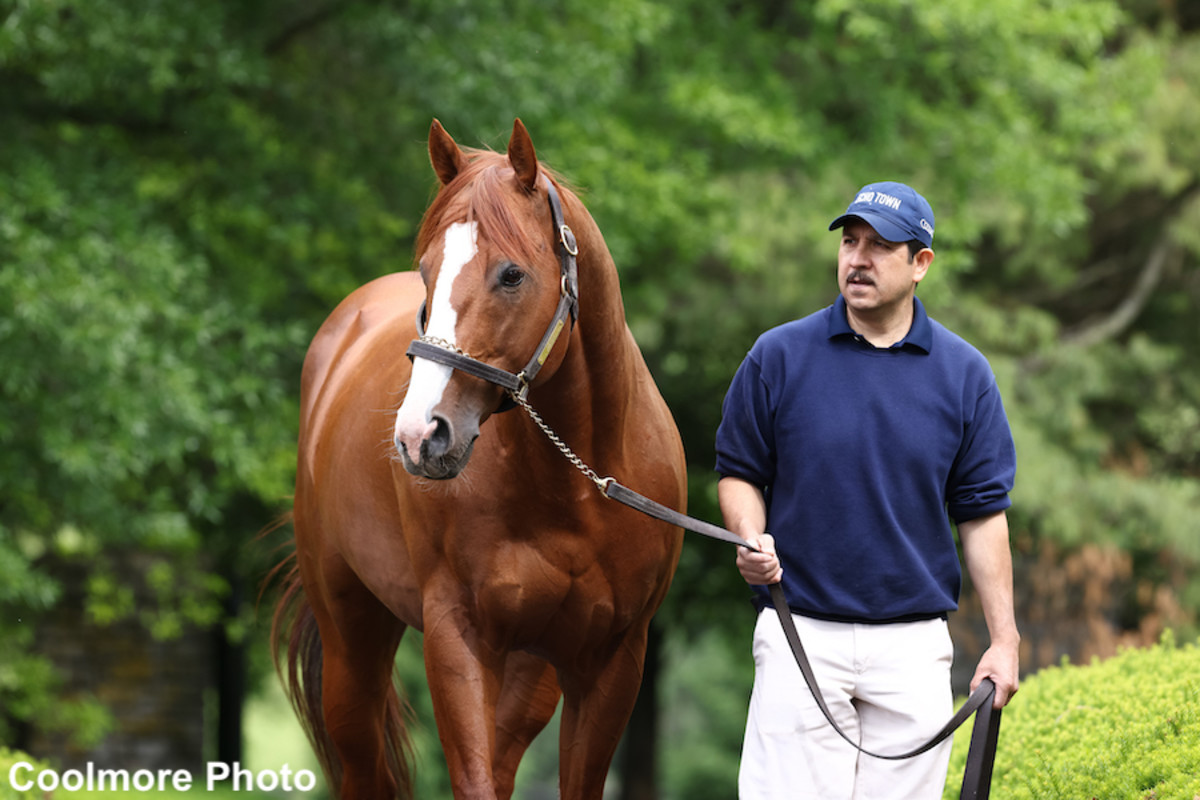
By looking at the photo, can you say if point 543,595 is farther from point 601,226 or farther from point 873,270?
point 601,226

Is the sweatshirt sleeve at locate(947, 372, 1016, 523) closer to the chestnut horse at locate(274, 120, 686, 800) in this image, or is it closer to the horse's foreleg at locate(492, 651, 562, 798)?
the chestnut horse at locate(274, 120, 686, 800)

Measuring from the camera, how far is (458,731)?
134 inches

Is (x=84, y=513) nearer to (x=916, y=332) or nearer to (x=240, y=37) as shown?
(x=240, y=37)

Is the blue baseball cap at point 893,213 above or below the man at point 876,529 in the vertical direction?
above

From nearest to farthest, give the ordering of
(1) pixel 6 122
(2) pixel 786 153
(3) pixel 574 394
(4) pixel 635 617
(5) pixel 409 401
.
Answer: (5) pixel 409 401, (3) pixel 574 394, (4) pixel 635 617, (1) pixel 6 122, (2) pixel 786 153

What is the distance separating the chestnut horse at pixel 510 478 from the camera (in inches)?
116

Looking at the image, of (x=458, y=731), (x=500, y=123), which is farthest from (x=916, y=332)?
(x=500, y=123)

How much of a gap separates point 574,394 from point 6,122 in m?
7.39

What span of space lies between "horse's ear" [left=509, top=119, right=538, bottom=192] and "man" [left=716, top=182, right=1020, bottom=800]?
0.77m

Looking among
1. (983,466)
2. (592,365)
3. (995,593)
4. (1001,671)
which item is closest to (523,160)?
(592,365)

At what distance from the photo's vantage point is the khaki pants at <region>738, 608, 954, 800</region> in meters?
3.04

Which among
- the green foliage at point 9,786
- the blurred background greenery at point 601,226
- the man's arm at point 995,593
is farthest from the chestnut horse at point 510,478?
the blurred background greenery at point 601,226

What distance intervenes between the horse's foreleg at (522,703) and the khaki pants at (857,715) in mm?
1476

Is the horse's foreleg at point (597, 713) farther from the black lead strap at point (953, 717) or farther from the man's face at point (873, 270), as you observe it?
the man's face at point (873, 270)
